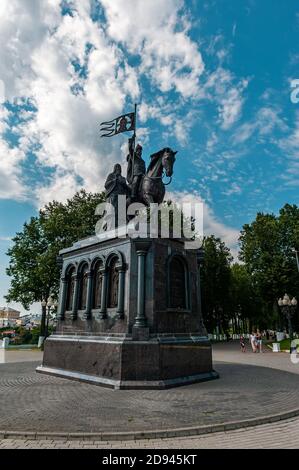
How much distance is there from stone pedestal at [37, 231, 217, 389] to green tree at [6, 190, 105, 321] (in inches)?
766

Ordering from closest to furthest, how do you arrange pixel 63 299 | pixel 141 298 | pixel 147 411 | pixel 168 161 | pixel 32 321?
pixel 147 411 < pixel 141 298 < pixel 168 161 < pixel 63 299 < pixel 32 321

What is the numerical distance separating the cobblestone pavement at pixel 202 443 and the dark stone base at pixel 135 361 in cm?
399

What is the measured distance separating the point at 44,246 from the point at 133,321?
86.4 feet

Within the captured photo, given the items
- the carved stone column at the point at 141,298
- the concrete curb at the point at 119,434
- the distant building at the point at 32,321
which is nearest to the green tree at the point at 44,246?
the carved stone column at the point at 141,298

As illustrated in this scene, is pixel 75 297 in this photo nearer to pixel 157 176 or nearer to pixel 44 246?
pixel 157 176

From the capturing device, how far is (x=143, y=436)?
17.0ft

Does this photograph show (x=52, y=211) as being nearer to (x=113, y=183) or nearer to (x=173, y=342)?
(x=113, y=183)

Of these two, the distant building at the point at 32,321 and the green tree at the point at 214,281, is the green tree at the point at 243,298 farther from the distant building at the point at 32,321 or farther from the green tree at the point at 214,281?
the distant building at the point at 32,321

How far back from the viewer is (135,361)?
30.5 ft

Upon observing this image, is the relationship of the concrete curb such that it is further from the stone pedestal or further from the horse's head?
the horse's head

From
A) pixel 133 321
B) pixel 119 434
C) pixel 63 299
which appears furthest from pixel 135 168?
pixel 119 434

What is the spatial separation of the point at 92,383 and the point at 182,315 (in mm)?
3587
